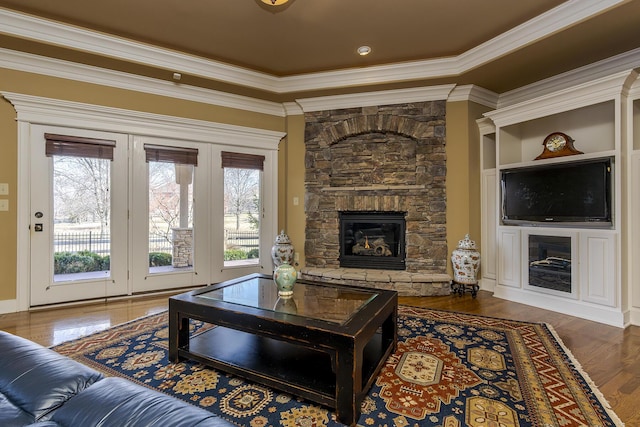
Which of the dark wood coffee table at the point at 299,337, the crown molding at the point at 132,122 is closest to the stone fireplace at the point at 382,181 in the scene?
the crown molding at the point at 132,122

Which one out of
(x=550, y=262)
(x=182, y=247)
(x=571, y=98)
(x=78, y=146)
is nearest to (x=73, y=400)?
(x=182, y=247)

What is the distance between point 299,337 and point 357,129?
3.51 meters

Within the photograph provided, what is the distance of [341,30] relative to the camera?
3.27 m

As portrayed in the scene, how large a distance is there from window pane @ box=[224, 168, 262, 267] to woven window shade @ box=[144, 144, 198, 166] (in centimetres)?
49

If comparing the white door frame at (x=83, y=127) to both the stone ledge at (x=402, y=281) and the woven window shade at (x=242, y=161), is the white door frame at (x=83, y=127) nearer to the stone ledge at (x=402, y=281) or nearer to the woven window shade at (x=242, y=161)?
the woven window shade at (x=242, y=161)

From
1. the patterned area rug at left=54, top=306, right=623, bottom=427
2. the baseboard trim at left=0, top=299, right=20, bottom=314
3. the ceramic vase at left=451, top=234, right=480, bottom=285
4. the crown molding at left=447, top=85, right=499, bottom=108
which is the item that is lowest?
the patterned area rug at left=54, top=306, right=623, bottom=427

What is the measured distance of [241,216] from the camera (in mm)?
4738

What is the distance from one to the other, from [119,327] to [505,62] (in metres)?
4.85

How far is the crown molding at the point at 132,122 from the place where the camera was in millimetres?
3355

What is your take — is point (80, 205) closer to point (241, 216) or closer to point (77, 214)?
point (77, 214)

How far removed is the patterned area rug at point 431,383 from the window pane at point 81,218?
4.45ft

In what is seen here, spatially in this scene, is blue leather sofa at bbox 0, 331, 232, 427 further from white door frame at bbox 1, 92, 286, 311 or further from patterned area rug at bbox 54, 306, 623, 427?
white door frame at bbox 1, 92, 286, 311

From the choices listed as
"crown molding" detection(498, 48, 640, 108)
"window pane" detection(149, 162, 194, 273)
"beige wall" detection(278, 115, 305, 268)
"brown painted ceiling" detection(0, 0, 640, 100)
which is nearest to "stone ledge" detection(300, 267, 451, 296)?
"beige wall" detection(278, 115, 305, 268)

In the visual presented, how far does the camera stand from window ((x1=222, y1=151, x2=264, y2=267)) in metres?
4.62
